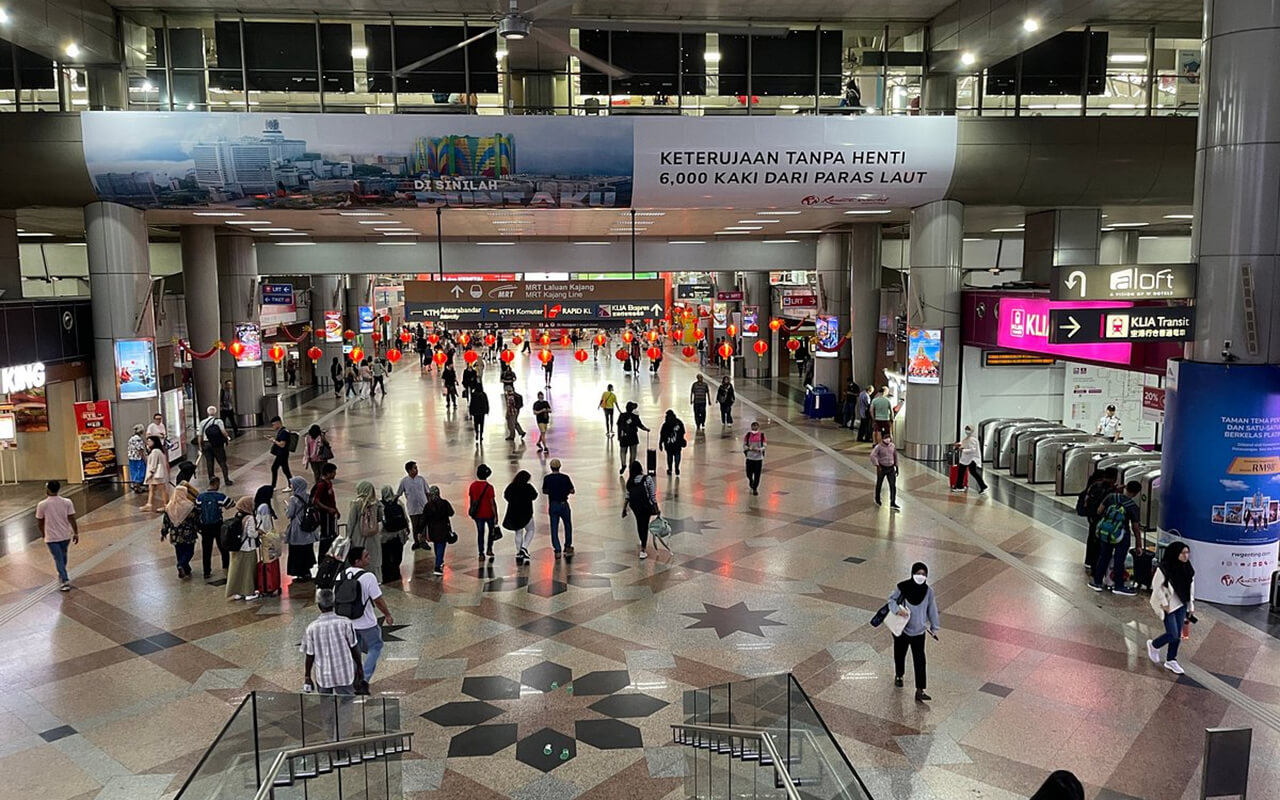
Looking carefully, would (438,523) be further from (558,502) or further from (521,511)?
(558,502)

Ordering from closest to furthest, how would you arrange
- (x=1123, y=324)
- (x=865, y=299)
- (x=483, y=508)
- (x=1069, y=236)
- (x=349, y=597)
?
1. (x=349, y=597)
2. (x=1123, y=324)
3. (x=483, y=508)
4. (x=1069, y=236)
5. (x=865, y=299)

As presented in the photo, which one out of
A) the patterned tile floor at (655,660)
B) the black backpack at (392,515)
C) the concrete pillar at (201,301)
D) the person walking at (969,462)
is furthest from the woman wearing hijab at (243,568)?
the concrete pillar at (201,301)

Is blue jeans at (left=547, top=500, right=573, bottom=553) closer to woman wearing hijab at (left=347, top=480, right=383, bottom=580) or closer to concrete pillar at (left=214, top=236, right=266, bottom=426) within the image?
woman wearing hijab at (left=347, top=480, right=383, bottom=580)

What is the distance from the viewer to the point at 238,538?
34.1 feet

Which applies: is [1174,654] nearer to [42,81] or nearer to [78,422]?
[78,422]

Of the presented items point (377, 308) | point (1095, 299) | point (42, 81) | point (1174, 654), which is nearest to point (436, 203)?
point (42, 81)

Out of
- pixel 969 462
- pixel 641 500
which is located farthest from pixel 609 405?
pixel 641 500

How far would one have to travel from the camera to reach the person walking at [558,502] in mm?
11727

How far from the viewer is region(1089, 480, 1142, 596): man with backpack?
10367 mm

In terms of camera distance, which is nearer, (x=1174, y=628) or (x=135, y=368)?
(x=1174, y=628)

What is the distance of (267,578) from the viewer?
10.6m

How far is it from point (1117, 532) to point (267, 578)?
9.63 meters

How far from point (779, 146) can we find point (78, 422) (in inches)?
532

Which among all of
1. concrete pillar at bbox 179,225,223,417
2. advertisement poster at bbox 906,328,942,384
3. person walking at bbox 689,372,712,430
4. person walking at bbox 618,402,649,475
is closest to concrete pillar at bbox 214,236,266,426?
concrete pillar at bbox 179,225,223,417
